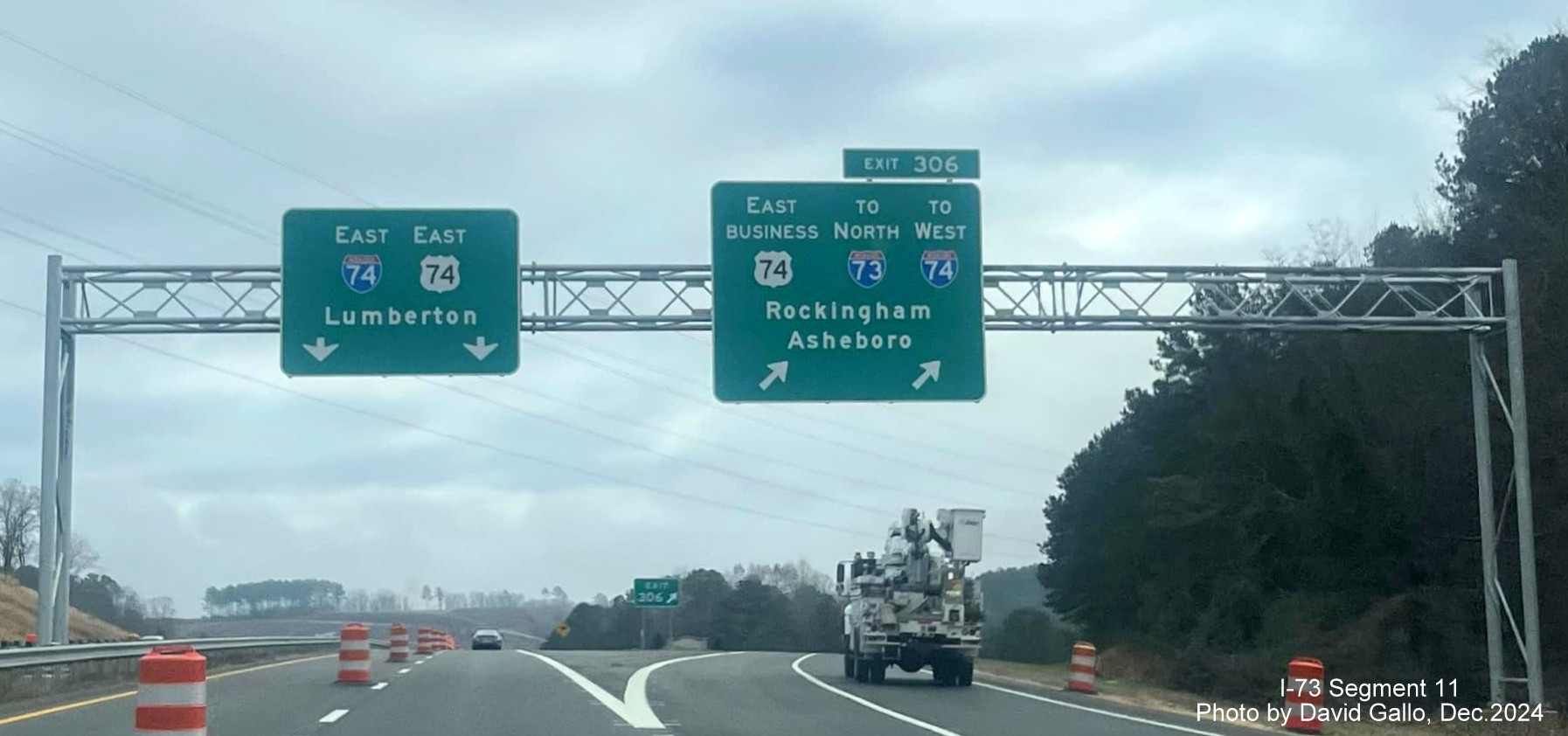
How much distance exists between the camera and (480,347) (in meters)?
26.1

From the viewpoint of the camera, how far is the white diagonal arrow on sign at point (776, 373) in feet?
84.8

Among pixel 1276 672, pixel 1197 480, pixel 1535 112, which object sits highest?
pixel 1535 112

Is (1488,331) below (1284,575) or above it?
above

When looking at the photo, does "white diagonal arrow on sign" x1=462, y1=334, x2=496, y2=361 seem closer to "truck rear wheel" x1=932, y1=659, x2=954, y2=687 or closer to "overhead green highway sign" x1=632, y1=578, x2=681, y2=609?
"truck rear wheel" x1=932, y1=659, x2=954, y2=687

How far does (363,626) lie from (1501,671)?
62.7 ft

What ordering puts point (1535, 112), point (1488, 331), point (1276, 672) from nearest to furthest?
point (1488, 331)
point (1535, 112)
point (1276, 672)

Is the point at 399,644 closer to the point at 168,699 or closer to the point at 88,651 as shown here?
the point at 88,651

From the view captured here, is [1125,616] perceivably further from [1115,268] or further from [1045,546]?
[1115,268]

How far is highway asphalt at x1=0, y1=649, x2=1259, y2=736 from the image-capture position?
19156 mm

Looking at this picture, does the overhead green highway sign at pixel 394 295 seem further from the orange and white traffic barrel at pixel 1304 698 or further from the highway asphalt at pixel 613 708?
the orange and white traffic barrel at pixel 1304 698

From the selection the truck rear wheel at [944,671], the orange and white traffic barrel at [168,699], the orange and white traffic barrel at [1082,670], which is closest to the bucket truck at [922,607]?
the truck rear wheel at [944,671]

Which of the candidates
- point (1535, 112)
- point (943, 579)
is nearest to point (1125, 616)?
point (1535, 112)

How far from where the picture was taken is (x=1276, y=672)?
4494 centimetres

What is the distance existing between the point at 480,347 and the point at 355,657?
5630 millimetres
